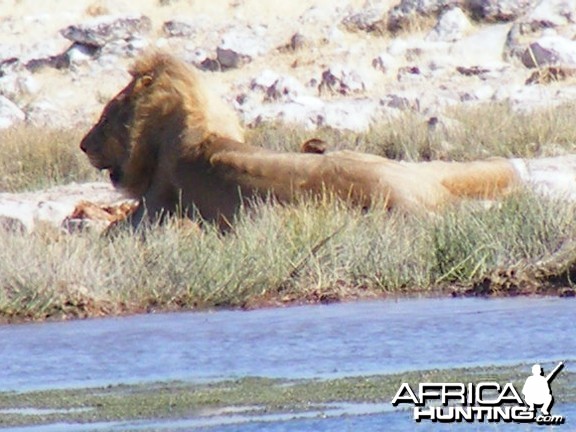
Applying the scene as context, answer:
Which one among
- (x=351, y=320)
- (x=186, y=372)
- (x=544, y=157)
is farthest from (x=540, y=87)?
(x=186, y=372)

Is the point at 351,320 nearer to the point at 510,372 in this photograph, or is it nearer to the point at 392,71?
the point at 510,372

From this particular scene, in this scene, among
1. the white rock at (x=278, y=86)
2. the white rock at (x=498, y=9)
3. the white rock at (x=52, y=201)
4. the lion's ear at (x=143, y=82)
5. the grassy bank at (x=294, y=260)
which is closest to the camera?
the grassy bank at (x=294, y=260)

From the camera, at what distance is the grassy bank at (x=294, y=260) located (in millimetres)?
10008

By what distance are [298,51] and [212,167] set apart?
1922cm

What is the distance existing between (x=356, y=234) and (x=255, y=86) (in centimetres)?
1770

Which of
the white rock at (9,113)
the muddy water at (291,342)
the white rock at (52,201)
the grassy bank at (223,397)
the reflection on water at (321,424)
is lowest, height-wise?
the white rock at (9,113)

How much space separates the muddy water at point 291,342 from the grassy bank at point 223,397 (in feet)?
0.81

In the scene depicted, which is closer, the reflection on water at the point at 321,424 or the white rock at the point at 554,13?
the reflection on water at the point at 321,424

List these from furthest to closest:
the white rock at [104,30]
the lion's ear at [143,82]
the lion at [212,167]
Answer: the white rock at [104,30], the lion's ear at [143,82], the lion at [212,167]

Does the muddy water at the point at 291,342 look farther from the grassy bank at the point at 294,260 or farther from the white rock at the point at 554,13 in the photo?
the white rock at the point at 554,13

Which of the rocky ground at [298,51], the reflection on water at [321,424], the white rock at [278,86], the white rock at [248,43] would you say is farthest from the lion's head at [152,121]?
the white rock at [248,43]

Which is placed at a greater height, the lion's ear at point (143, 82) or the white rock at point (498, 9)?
the lion's ear at point (143, 82)

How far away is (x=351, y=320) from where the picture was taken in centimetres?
920

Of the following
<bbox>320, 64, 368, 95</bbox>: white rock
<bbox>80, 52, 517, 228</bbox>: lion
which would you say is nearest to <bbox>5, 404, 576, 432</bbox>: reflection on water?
<bbox>80, 52, 517, 228</bbox>: lion
